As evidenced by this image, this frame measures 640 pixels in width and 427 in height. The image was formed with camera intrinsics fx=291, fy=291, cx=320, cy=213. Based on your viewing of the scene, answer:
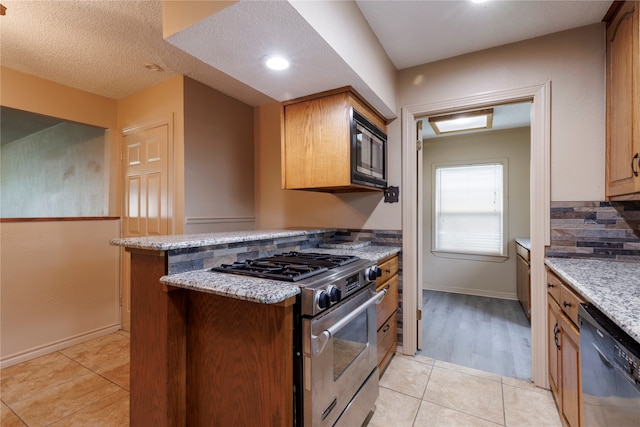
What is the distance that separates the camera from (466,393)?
198 cm

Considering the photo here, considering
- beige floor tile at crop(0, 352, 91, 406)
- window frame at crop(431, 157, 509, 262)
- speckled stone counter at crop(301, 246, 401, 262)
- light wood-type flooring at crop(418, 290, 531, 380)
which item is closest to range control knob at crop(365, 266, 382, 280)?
speckled stone counter at crop(301, 246, 401, 262)

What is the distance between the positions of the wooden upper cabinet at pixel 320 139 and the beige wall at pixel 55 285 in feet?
7.42

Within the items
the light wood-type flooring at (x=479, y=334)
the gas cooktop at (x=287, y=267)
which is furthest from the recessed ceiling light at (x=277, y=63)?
the light wood-type flooring at (x=479, y=334)

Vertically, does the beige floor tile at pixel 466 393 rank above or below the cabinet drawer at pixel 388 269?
below

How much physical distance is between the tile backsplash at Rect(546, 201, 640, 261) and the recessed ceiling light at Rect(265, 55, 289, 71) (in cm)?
201

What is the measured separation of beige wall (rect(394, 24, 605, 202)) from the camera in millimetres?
1933

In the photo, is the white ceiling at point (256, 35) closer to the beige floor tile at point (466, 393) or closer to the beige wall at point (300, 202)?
the beige wall at point (300, 202)

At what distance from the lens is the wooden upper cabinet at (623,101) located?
1.47 metres

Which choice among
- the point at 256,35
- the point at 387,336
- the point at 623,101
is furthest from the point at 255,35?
the point at 387,336

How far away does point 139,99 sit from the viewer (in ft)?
9.86

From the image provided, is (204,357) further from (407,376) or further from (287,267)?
(407,376)

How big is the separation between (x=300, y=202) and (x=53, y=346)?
2.65m

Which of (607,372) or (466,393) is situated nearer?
(607,372)

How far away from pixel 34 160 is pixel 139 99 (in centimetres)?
237
